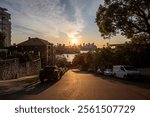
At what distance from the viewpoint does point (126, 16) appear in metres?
37.4

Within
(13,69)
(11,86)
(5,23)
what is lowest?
(11,86)

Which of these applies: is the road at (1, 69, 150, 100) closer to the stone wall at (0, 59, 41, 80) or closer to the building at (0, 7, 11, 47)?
the stone wall at (0, 59, 41, 80)

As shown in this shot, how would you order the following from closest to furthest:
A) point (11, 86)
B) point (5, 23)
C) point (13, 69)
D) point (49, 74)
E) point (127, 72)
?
point (11, 86)
point (49, 74)
point (127, 72)
point (13, 69)
point (5, 23)

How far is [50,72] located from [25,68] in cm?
1492

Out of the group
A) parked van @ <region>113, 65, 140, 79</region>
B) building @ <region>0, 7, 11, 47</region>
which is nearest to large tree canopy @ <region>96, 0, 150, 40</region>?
parked van @ <region>113, 65, 140, 79</region>

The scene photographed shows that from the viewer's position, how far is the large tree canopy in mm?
36469

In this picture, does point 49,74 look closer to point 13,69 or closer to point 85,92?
point 13,69

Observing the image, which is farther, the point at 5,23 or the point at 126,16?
the point at 5,23

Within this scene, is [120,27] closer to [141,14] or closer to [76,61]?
[141,14]

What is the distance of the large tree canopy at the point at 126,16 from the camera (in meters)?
36.5

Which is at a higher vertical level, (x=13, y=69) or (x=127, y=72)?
(x=13, y=69)

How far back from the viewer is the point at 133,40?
1670 inches

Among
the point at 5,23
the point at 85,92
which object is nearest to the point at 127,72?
the point at 85,92

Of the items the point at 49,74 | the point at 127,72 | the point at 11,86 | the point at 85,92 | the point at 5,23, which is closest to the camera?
the point at 85,92
